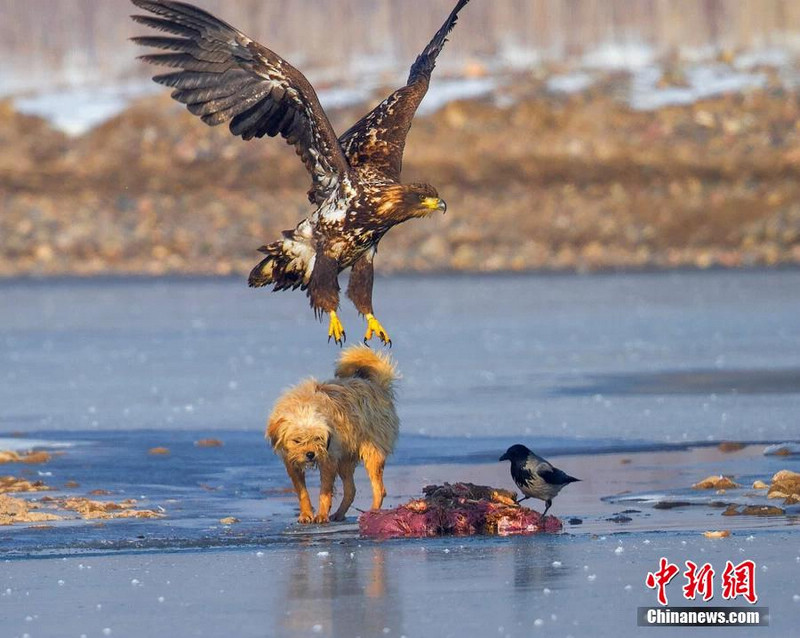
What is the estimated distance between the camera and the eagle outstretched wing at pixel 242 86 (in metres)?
10.4

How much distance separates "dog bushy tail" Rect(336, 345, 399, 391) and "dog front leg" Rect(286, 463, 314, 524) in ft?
2.83

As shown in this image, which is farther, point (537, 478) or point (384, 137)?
point (384, 137)

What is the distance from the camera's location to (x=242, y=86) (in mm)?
10516

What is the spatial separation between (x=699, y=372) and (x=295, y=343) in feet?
18.6

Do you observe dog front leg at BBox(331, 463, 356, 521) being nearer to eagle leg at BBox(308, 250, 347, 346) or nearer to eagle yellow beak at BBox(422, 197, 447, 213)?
eagle leg at BBox(308, 250, 347, 346)

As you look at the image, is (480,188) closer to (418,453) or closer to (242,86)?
Result: (418,453)

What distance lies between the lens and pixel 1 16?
53000 millimetres

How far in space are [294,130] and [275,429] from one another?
6.38 feet

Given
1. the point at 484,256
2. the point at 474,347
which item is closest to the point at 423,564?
the point at 474,347

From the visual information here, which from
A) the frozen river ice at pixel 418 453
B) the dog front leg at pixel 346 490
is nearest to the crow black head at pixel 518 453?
the frozen river ice at pixel 418 453

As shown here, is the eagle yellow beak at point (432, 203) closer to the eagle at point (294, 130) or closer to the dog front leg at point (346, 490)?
the eagle at point (294, 130)

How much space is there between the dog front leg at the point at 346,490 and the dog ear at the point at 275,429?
432 millimetres

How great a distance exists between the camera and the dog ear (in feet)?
32.1

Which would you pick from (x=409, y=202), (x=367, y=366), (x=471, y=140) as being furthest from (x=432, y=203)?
(x=471, y=140)
